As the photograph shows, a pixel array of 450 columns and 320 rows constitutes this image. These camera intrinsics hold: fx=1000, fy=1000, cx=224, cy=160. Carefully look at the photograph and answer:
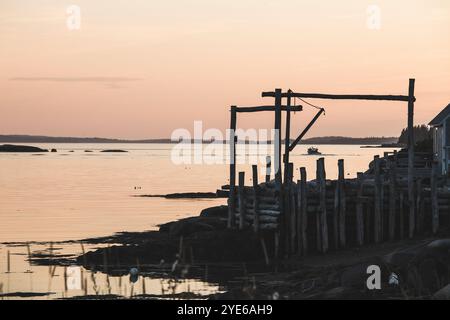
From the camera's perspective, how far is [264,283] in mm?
21156

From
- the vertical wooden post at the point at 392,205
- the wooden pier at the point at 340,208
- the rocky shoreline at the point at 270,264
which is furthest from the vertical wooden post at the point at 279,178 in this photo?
the vertical wooden post at the point at 392,205

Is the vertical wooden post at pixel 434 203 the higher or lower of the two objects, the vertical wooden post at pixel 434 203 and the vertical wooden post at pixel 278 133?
the lower

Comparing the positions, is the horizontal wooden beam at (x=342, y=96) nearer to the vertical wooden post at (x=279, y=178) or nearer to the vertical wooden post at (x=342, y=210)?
the vertical wooden post at (x=279, y=178)

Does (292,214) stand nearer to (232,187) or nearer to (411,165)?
(232,187)

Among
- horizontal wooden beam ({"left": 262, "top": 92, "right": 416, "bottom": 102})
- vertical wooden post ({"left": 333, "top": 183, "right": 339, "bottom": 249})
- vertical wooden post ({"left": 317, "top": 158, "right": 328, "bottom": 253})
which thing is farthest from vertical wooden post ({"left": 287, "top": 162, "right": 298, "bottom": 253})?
horizontal wooden beam ({"left": 262, "top": 92, "right": 416, "bottom": 102})

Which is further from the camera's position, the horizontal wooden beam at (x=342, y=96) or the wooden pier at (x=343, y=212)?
the horizontal wooden beam at (x=342, y=96)

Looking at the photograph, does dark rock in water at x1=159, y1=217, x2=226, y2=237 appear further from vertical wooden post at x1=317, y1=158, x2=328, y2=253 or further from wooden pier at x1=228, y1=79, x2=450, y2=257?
vertical wooden post at x1=317, y1=158, x2=328, y2=253

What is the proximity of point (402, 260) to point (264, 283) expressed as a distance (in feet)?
10.4

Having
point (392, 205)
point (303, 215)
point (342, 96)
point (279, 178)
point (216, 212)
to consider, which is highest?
point (342, 96)

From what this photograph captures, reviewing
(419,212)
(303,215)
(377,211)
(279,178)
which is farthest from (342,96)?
(419,212)
